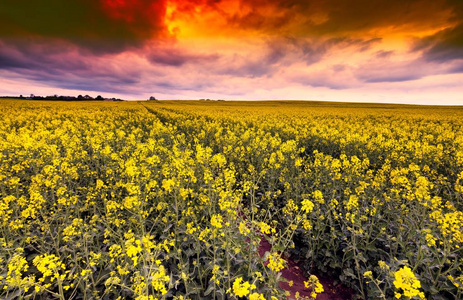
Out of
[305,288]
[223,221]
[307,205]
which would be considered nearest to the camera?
[307,205]

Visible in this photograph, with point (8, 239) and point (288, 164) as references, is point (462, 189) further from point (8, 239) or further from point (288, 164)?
point (8, 239)

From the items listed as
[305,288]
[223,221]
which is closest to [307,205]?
[223,221]

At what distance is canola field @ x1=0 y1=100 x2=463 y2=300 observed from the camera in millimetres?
2957

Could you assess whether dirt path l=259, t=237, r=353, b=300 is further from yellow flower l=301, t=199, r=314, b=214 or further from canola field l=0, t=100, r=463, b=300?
yellow flower l=301, t=199, r=314, b=214

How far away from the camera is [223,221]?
4.17m

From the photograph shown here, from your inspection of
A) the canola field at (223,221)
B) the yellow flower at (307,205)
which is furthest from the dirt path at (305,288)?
the yellow flower at (307,205)

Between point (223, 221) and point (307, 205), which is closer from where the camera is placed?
point (307, 205)

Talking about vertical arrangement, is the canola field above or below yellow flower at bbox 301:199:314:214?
below

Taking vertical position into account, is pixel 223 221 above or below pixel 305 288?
above

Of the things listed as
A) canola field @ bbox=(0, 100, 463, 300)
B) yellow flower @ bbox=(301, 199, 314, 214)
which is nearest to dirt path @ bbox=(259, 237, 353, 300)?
canola field @ bbox=(0, 100, 463, 300)

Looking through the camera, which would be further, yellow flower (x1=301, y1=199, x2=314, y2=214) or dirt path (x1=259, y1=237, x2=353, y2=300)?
dirt path (x1=259, y1=237, x2=353, y2=300)

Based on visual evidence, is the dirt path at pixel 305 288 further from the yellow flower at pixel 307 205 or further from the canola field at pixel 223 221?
the yellow flower at pixel 307 205

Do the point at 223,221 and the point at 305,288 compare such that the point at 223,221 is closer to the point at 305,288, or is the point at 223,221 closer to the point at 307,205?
the point at 307,205

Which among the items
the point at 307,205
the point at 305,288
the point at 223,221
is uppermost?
the point at 307,205
